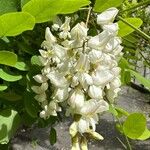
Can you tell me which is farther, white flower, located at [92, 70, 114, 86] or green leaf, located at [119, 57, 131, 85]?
green leaf, located at [119, 57, 131, 85]

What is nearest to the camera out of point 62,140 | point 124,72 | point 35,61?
point 35,61

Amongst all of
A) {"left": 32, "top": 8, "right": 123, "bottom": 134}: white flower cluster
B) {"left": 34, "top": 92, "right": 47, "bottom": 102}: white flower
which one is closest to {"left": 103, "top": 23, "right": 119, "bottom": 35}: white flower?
{"left": 32, "top": 8, "right": 123, "bottom": 134}: white flower cluster

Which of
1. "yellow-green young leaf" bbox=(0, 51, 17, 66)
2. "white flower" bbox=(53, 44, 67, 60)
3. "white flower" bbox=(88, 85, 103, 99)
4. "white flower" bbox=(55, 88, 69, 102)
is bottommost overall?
"white flower" bbox=(55, 88, 69, 102)

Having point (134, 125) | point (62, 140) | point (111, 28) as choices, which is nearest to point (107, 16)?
point (111, 28)

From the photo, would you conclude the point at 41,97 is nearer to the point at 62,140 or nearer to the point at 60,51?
the point at 60,51

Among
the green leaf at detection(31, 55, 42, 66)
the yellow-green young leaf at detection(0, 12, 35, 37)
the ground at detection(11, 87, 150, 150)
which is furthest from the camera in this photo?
the ground at detection(11, 87, 150, 150)

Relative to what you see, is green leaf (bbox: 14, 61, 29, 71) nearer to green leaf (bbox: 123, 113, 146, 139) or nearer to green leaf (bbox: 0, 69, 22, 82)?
green leaf (bbox: 0, 69, 22, 82)

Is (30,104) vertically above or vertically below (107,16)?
below

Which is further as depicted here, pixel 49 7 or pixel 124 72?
pixel 124 72
